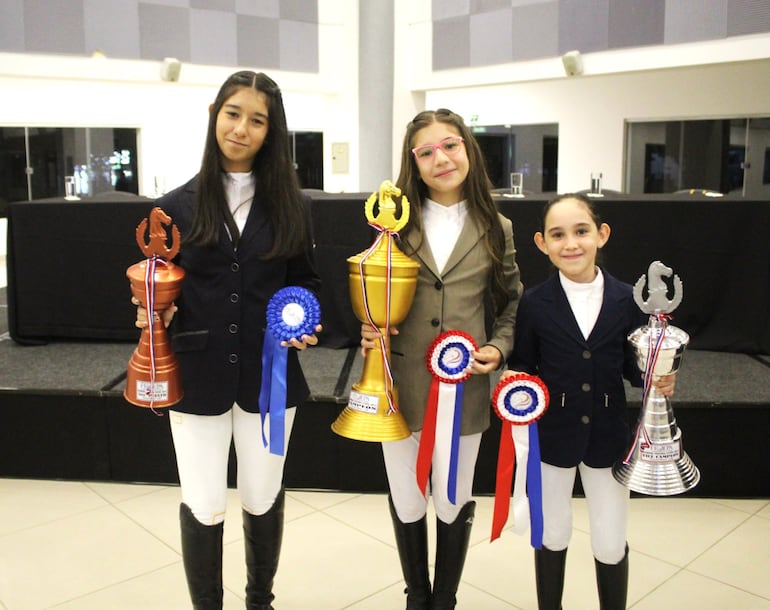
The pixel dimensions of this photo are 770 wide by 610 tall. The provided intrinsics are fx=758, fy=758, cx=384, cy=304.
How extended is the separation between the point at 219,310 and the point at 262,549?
0.68 m

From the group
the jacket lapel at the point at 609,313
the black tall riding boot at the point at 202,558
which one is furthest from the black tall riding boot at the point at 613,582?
the black tall riding boot at the point at 202,558

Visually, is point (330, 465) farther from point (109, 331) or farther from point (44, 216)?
point (44, 216)

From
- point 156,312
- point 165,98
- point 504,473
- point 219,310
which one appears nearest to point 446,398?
point 504,473

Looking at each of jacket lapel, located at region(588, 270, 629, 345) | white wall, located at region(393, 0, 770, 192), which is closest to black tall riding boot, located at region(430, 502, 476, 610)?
jacket lapel, located at region(588, 270, 629, 345)

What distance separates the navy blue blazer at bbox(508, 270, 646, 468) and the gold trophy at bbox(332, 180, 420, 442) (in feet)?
1.10

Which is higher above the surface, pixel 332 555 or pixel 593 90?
pixel 593 90

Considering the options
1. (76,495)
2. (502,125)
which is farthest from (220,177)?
(502,125)

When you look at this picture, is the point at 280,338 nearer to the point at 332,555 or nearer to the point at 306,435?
the point at 332,555

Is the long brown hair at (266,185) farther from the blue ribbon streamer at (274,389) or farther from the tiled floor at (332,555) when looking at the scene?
the tiled floor at (332,555)

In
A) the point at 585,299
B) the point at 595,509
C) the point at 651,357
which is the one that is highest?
the point at 585,299

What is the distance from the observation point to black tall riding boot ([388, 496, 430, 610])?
2.04m

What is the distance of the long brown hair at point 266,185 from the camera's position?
1.76 meters

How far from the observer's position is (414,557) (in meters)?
2.06

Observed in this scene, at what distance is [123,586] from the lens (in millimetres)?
2424
